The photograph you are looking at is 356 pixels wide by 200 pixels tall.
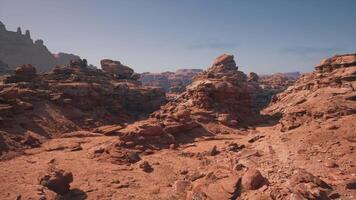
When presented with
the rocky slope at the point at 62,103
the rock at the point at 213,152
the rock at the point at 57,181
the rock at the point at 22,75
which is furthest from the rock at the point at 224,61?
the rock at the point at 57,181

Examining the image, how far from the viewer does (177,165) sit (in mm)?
20969

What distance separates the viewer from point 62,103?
120 ft

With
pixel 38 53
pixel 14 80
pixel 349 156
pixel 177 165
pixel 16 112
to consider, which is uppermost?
pixel 38 53

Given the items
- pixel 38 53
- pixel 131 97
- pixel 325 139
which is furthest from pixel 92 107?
pixel 38 53

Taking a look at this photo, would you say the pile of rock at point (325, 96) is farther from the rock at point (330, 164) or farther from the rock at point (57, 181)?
the rock at point (57, 181)

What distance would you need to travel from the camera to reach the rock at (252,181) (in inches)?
500

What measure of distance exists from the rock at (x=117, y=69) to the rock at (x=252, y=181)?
47685 mm

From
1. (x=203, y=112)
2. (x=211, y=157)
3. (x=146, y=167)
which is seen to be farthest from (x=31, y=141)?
(x=203, y=112)

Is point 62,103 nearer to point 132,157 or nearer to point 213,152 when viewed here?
point 132,157

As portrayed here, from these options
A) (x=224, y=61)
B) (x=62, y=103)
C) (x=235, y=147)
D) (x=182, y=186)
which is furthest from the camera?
(x=224, y=61)

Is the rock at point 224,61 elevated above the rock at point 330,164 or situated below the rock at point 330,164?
above

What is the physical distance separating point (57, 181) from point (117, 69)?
45.5 metres

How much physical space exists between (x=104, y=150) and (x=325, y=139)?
1561 centimetres

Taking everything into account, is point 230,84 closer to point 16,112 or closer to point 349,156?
point 349,156
